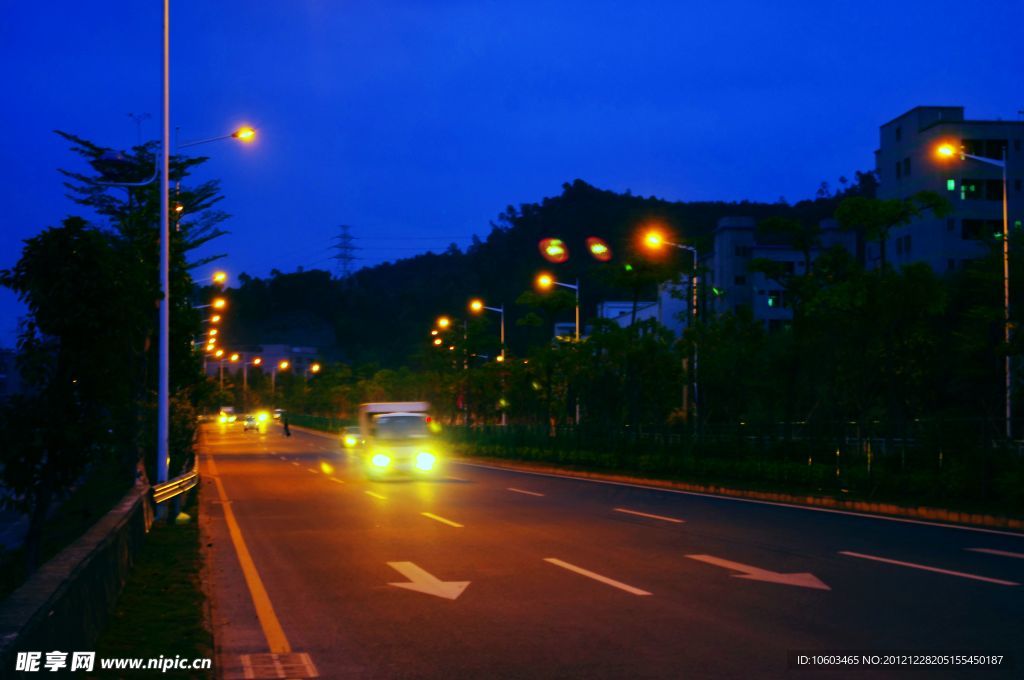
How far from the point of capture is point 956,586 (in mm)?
11648

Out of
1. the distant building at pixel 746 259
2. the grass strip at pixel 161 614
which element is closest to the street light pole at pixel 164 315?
the grass strip at pixel 161 614

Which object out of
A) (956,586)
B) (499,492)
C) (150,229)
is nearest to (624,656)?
(956,586)

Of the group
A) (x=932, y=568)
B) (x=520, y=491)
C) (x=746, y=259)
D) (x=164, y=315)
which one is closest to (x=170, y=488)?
(x=164, y=315)

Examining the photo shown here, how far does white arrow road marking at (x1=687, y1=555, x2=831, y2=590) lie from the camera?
39.2 feet

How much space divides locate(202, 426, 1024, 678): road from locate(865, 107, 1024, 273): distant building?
4931 centimetres

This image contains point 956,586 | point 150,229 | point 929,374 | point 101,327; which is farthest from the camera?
point 929,374

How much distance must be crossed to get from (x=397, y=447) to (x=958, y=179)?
152 ft

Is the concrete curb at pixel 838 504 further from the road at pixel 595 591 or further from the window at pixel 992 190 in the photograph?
the window at pixel 992 190

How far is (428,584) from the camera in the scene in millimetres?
12359

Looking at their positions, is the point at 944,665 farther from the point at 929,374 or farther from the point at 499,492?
the point at 929,374

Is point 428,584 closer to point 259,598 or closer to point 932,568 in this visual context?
point 259,598

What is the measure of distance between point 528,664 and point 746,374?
50.8 meters

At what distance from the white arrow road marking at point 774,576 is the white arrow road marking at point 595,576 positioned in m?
1.45

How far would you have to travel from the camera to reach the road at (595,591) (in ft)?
27.8
